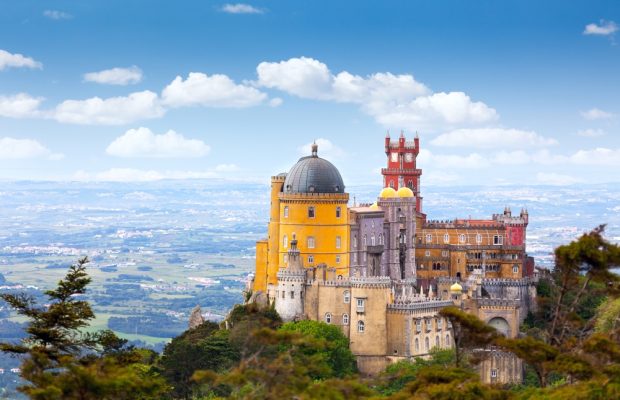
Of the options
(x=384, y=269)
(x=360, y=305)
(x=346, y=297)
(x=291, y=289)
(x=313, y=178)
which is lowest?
(x=360, y=305)

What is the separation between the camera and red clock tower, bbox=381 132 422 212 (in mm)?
130250

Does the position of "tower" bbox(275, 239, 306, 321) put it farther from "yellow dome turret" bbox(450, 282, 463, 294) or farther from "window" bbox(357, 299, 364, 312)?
"yellow dome turret" bbox(450, 282, 463, 294)

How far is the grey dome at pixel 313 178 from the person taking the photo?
103812mm

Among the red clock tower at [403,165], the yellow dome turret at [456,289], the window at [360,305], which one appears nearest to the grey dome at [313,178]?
the window at [360,305]

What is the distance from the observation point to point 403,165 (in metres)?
131

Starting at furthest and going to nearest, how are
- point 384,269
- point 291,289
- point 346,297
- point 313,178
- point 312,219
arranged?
1. point 384,269
2. point 313,178
3. point 312,219
4. point 291,289
5. point 346,297

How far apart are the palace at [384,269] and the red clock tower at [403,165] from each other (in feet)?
29.1

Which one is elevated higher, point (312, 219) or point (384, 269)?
point (312, 219)

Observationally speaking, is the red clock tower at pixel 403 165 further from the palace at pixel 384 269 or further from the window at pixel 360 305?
the window at pixel 360 305

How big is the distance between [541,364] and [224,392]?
4036 cm

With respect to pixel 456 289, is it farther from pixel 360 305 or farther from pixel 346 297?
pixel 346 297

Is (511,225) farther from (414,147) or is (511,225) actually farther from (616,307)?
(616,307)

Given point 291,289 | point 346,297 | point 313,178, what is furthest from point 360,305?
point 313,178

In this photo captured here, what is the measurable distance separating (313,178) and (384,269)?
11.7 metres
